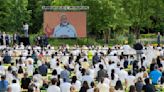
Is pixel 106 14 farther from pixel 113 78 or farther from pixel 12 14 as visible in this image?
pixel 113 78

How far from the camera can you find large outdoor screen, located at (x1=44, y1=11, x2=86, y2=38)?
47.1m

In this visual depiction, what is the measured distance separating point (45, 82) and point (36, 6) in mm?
46132

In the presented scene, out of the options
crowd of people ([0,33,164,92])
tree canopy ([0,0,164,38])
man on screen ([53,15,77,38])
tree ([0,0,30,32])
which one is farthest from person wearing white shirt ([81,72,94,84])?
tree ([0,0,30,32])

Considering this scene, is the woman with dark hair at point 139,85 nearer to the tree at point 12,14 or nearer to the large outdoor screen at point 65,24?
the large outdoor screen at point 65,24

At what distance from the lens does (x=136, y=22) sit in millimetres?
61875

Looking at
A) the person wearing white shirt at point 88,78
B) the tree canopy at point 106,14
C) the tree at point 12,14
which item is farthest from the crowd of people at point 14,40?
the person wearing white shirt at point 88,78

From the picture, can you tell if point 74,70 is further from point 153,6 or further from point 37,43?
point 153,6

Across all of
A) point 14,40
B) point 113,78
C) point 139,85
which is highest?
point 139,85

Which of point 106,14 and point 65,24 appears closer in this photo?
point 65,24

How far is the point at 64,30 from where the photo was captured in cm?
4697

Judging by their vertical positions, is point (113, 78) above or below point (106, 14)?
above

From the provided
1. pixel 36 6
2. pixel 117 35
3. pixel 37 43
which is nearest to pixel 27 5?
pixel 36 6

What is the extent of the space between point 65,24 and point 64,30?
2.14 feet

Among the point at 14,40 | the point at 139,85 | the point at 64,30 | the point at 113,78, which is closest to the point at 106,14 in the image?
the point at 64,30
